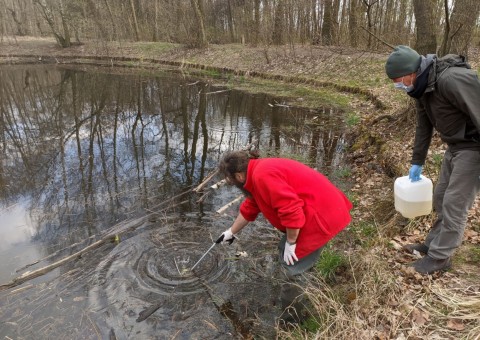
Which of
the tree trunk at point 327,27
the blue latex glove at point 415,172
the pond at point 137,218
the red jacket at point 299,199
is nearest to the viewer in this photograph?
the red jacket at point 299,199

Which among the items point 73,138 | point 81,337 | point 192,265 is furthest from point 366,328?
point 73,138

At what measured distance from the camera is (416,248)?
153 inches

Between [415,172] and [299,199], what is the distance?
5.19 feet

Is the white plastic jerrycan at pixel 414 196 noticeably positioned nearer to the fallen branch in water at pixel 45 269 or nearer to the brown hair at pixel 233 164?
the brown hair at pixel 233 164

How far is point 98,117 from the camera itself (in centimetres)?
1223

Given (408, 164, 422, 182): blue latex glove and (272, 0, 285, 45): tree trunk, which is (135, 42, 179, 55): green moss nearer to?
(272, 0, 285, 45): tree trunk

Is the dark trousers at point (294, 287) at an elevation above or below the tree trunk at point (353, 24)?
below

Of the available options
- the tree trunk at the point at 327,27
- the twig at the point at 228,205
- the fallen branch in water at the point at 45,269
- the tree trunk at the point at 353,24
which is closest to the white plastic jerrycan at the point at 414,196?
the twig at the point at 228,205

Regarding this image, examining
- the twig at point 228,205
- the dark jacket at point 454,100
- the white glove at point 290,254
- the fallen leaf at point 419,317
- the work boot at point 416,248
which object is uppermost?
the dark jacket at point 454,100

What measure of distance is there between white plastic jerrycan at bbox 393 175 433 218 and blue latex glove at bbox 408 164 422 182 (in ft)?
0.15

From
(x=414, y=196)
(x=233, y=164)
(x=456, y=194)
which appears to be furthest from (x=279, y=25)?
(x=233, y=164)

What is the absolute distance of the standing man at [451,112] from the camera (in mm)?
2791

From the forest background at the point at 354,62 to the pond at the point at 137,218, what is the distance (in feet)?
3.07

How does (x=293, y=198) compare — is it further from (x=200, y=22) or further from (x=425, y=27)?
(x=200, y=22)
